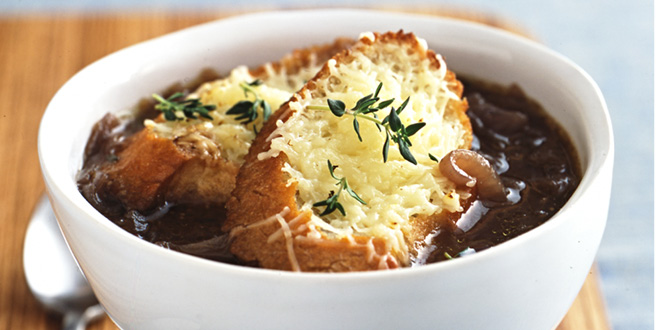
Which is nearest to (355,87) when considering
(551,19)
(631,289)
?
(631,289)

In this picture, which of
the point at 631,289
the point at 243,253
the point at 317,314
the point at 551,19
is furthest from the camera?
the point at 551,19

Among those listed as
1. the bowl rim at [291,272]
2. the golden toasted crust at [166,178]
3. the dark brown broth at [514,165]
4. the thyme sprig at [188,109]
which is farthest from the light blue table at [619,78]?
the golden toasted crust at [166,178]

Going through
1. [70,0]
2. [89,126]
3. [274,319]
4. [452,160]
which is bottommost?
[70,0]

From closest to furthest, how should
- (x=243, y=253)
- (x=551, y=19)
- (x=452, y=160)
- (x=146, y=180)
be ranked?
(x=243, y=253)
(x=452, y=160)
(x=146, y=180)
(x=551, y=19)

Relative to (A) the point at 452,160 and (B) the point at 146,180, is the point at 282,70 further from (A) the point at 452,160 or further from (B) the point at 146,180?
(A) the point at 452,160

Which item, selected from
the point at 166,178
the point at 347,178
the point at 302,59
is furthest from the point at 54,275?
the point at 347,178

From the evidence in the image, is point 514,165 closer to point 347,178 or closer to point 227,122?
point 347,178

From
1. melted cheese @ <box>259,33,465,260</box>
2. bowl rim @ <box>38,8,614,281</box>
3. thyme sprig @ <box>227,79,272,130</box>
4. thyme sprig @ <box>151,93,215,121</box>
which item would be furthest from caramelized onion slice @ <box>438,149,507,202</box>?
thyme sprig @ <box>151,93,215,121</box>
